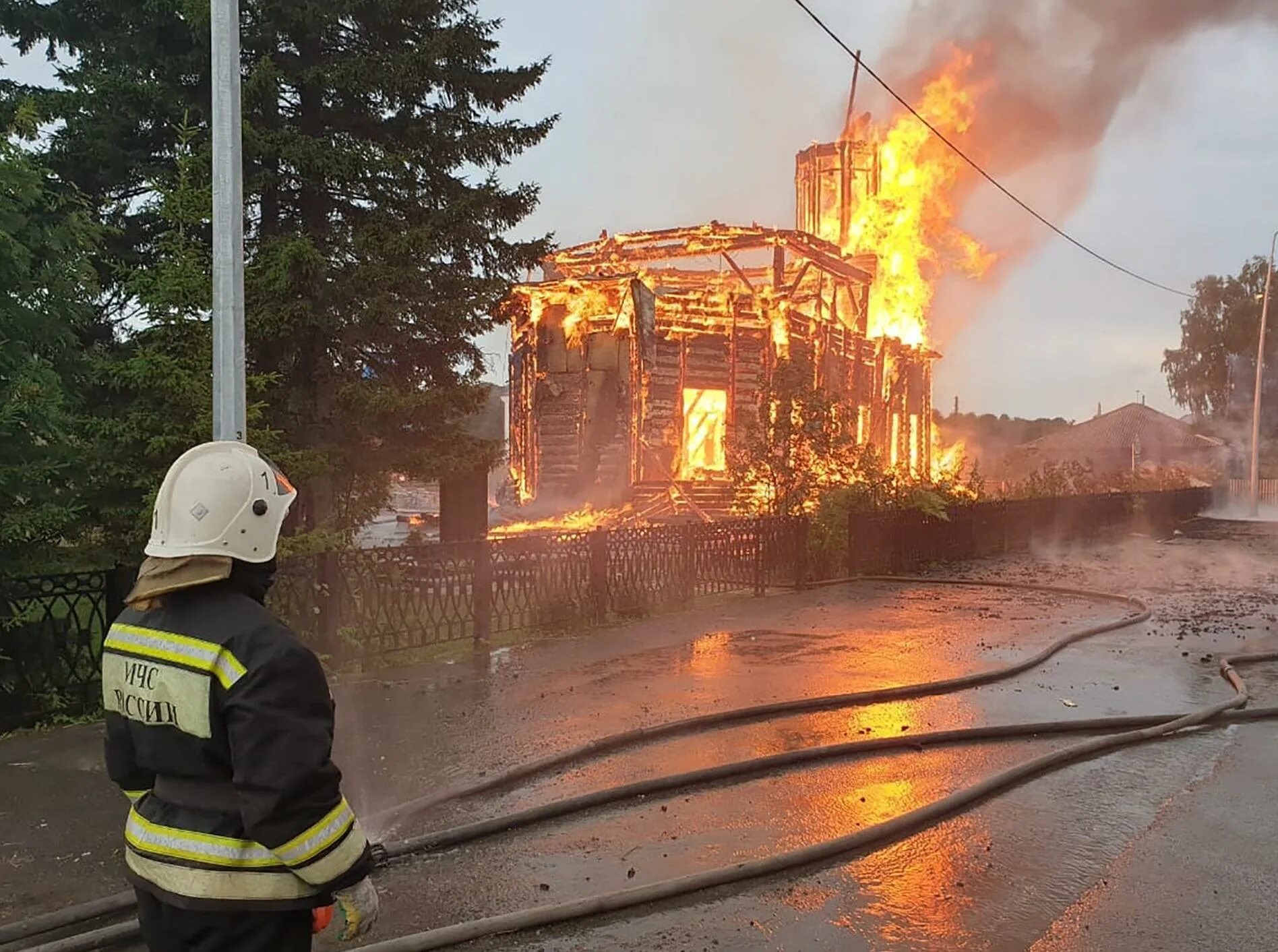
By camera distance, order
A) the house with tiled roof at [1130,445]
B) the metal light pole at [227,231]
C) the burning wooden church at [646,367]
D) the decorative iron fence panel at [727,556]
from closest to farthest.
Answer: the metal light pole at [227,231], the decorative iron fence panel at [727,556], the burning wooden church at [646,367], the house with tiled roof at [1130,445]

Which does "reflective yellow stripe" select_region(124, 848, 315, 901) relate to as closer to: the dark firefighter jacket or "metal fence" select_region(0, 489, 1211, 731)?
the dark firefighter jacket

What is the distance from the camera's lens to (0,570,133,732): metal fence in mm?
6918

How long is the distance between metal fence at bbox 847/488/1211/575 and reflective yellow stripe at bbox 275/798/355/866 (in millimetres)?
14660

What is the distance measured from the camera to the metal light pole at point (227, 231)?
234 inches

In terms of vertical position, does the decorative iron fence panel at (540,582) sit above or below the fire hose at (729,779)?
above

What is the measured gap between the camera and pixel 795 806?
5531 mm

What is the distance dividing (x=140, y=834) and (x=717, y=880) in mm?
2789

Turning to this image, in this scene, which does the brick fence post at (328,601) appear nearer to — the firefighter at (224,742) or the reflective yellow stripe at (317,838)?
the firefighter at (224,742)

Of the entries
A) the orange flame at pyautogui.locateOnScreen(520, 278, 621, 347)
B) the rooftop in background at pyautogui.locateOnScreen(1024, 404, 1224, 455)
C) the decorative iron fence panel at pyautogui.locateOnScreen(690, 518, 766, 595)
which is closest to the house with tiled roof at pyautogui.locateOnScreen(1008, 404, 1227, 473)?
the rooftop in background at pyautogui.locateOnScreen(1024, 404, 1224, 455)

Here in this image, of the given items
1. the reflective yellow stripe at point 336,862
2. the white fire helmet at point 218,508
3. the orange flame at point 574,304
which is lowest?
the reflective yellow stripe at point 336,862

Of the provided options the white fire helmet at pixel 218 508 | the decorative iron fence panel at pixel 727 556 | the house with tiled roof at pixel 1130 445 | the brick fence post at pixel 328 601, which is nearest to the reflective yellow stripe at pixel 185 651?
the white fire helmet at pixel 218 508

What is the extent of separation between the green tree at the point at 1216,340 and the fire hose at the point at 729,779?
6495 centimetres

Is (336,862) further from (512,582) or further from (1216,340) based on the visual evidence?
(1216,340)

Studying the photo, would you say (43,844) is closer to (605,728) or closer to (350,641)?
(605,728)
